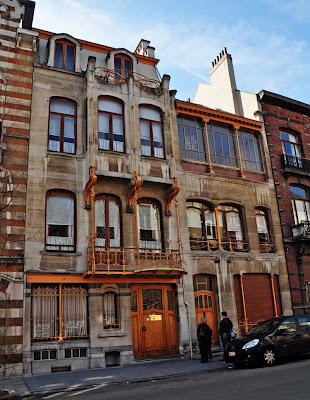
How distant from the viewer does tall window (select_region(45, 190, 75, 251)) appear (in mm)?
16297

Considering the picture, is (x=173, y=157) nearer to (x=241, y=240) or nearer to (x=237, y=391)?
(x=241, y=240)

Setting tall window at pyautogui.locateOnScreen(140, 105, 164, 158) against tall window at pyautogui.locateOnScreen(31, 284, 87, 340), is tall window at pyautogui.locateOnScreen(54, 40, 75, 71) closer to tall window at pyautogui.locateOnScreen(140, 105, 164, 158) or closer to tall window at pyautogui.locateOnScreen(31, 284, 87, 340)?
tall window at pyautogui.locateOnScreen(140, 105, 164, 158)

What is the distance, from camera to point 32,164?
54.5 feet

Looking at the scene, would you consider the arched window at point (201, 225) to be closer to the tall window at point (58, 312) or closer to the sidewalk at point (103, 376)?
the sidewalk at point (103, 376)

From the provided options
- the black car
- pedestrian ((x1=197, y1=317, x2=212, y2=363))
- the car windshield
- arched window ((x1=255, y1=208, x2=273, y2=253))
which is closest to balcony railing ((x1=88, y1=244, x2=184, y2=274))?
pedestrian ((x1=197, y1=317, x2=212, y2=363))

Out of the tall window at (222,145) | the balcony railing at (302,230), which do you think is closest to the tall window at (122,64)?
the tall window at (222,145)

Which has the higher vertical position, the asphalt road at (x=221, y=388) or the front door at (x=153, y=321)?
the front door at (x=153, y=321)

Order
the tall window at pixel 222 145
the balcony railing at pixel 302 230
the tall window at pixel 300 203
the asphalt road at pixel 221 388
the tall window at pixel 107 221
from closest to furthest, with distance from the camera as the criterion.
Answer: the asphalt road at pixel 221 388
the tall window at pixel 107 221
the balcony railing at pixel 302 230
the tall window at pixel 222 145
the tall window at pixel 300 203

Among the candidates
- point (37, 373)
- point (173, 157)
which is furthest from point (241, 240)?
point (37, 373)

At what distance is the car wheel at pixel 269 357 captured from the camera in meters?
12.8

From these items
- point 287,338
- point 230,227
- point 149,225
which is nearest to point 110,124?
point 149,225

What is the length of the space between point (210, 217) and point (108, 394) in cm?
1163

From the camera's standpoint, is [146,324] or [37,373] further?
[146,324]

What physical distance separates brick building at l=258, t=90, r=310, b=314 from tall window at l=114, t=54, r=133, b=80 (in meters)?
8.20
